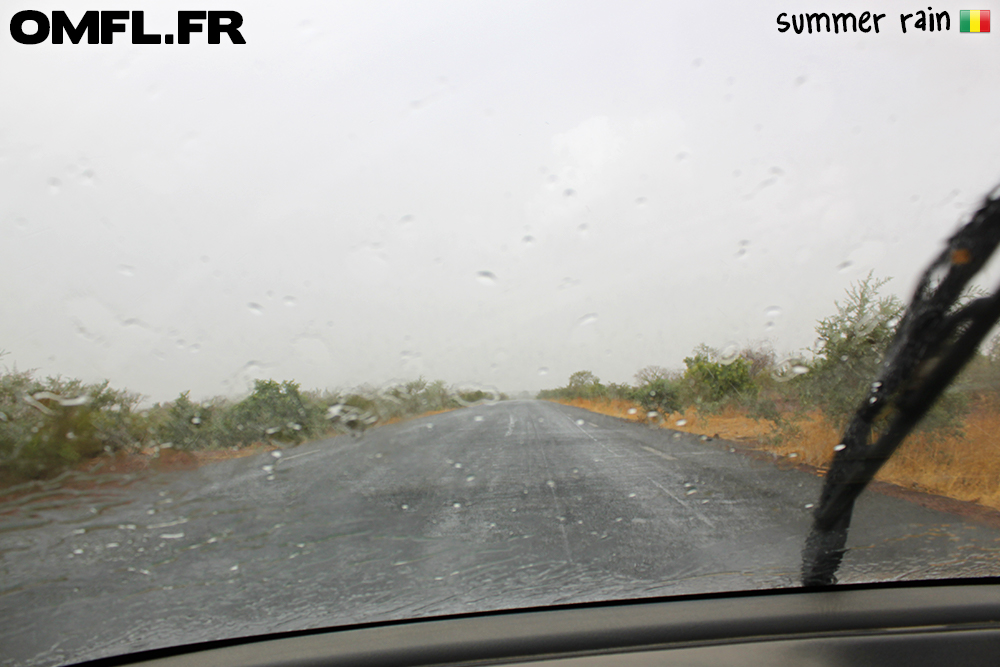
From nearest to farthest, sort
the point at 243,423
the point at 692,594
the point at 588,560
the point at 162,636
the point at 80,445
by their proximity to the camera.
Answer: the point at 162,636
the point at 692,594
the point at 588,560
the point at 80,445
the point at 243,423

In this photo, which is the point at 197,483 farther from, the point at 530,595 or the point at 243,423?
the point at 530,595

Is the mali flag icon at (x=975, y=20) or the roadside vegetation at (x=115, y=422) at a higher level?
the mali flag icon at (x=975, y=20)

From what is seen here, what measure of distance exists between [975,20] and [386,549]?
21.8 ft

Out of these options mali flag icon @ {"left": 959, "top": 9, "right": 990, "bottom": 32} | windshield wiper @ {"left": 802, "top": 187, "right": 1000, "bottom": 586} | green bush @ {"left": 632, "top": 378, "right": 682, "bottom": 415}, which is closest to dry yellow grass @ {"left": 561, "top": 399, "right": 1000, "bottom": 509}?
windshield wiper @ {"left": 802, "top": 187, "right": 1000, "bottom": 586}

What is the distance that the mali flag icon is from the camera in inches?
203

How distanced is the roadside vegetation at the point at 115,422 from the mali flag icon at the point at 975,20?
697cm

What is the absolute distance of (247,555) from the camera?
172 inches

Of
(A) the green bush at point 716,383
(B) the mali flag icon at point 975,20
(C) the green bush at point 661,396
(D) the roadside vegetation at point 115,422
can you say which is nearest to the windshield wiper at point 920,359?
(B) the mali flag icon at point 975,20

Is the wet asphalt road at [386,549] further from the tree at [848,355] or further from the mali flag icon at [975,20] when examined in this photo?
the mali flag icon at [975,20]

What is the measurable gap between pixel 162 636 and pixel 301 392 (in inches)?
202

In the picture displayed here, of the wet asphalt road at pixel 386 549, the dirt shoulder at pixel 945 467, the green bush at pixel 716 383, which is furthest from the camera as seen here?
the green bush at pixel 716 383

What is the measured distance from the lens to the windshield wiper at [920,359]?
2721 mm

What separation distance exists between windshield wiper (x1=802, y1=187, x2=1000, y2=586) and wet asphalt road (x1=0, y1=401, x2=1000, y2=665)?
0.38 metres

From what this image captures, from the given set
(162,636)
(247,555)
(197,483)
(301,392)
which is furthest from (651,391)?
(162,636)
